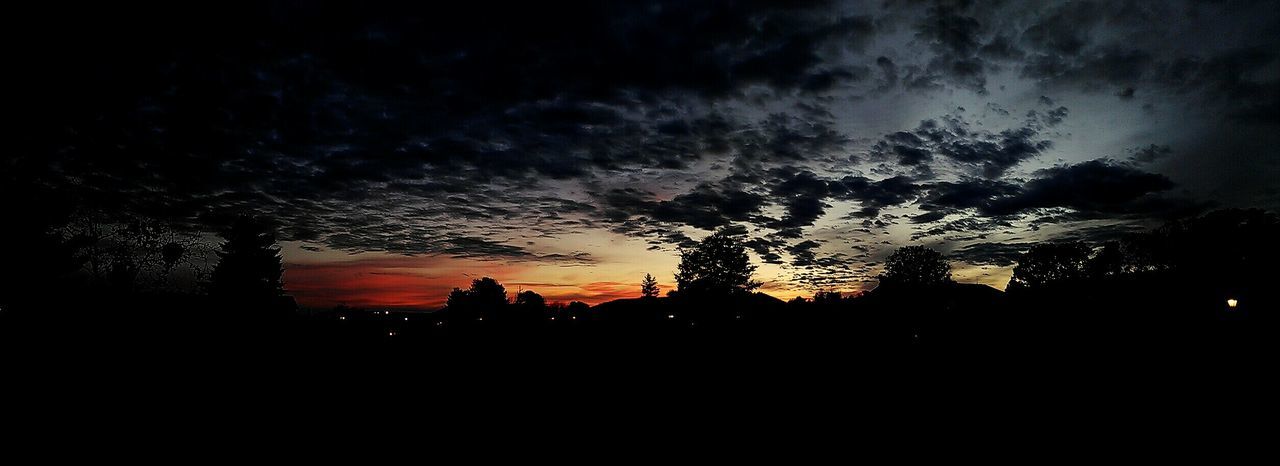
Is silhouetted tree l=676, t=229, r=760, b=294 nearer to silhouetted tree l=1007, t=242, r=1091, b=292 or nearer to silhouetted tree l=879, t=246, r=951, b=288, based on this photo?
silhouetted tree l=879, t=246, r=951, b=288

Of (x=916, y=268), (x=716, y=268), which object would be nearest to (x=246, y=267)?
(x=716, y=268)

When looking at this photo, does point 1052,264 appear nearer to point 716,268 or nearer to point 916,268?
point 916,268

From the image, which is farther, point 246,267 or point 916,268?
point 916,268

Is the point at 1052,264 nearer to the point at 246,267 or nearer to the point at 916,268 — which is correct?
the point at 916,268

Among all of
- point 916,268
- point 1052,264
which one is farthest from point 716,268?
point 1052,264

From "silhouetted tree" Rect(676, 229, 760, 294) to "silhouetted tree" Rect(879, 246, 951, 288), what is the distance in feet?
61.2

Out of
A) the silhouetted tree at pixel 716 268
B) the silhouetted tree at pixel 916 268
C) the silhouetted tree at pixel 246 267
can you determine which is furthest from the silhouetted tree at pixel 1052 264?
the silhouetted tree at pixel 246 267

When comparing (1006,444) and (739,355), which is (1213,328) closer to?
(739,355)

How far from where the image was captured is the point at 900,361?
18.8 m

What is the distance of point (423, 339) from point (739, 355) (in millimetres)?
19652

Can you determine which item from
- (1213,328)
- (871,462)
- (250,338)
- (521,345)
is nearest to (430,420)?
(871,462)

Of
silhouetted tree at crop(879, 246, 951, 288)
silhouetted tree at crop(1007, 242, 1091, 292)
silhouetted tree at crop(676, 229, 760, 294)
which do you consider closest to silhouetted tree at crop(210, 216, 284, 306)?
silhouetted tree at crop(676, 229, 760, 294)

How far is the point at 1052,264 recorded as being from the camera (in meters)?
68.9

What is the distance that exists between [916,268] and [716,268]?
88.6ft
